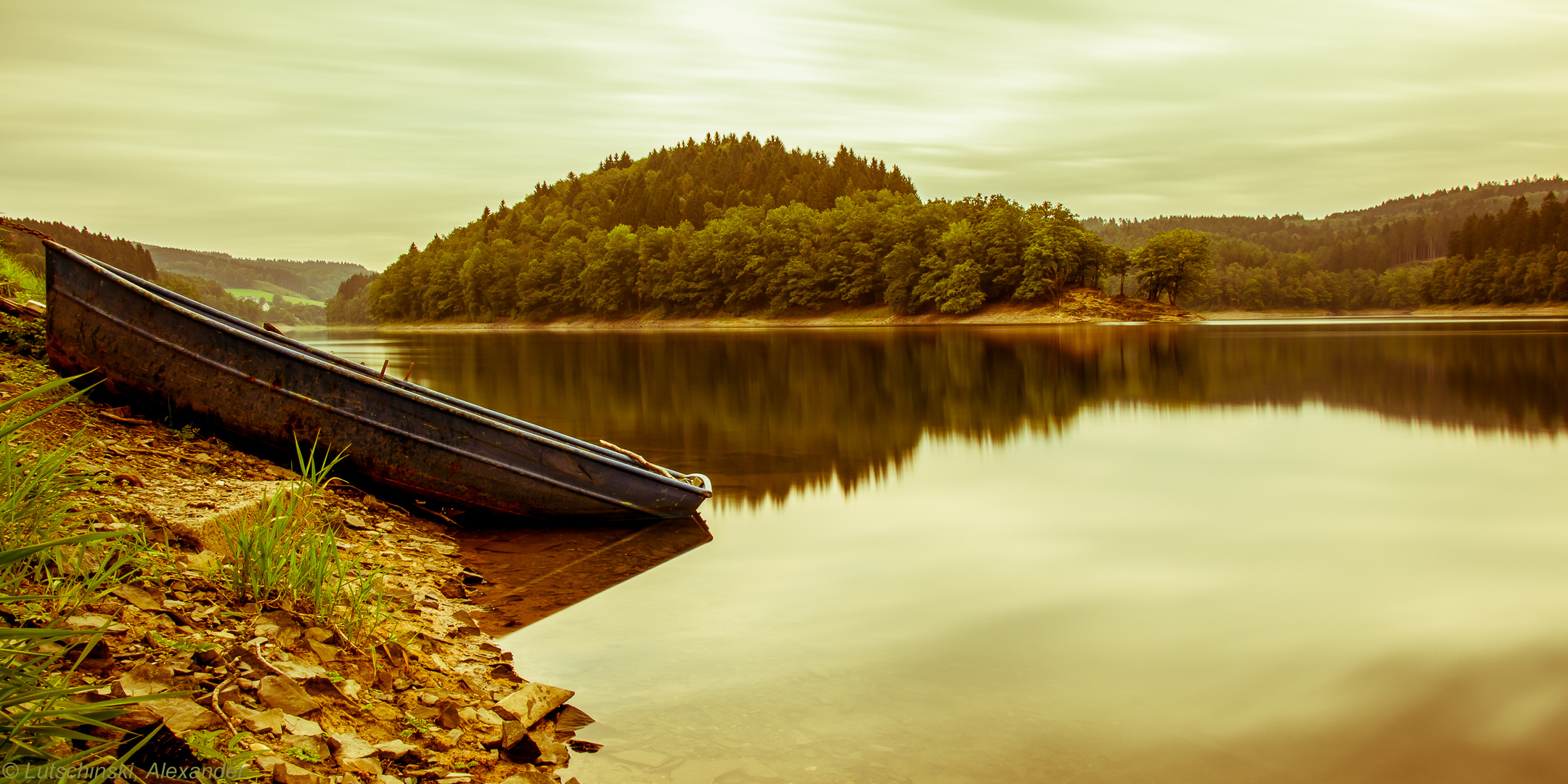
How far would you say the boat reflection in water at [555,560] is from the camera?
7.61 meters

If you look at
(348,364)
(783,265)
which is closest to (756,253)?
(783,265)

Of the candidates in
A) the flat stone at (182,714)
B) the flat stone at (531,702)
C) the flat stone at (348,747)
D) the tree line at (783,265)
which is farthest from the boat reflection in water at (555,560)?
the tree line at (783,265)

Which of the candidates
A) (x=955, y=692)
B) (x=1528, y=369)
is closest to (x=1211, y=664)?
(x=955, y=692)

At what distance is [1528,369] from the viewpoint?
28375 mm

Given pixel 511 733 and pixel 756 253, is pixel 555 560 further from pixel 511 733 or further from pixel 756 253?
pixel 756 253

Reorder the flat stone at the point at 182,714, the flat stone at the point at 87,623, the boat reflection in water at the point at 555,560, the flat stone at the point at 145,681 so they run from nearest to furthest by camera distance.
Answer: the flat stone at the point at 182,714
the flat stone at the point at 145,681
the flat stone at the point at 87,623
the boat reflection in water at the point at 555,560

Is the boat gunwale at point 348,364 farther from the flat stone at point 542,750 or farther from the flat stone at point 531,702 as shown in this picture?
the flat stone at point 542,750

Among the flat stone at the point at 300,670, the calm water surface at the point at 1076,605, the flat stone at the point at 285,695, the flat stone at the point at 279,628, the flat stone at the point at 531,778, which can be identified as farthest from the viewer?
the calm water surface at the point at 1076,605

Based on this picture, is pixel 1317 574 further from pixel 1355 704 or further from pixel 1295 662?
pixel 1355 704

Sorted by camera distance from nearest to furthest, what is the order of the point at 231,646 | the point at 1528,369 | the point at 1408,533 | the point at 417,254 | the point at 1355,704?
1. the point at 231,646
2. the point at 1355,704
3. the point at 1408,533
4. the point at 1528,369
5. the point at 417,254

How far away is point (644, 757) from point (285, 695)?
178 centimetres

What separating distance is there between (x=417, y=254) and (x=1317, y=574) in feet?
606

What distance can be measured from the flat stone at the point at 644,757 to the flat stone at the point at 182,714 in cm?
194

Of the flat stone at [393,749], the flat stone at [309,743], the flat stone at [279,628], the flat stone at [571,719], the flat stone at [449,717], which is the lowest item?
the flat stone at [571,719]
